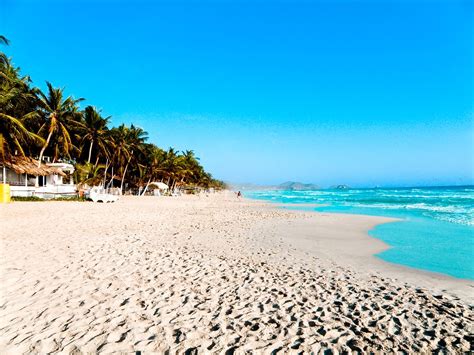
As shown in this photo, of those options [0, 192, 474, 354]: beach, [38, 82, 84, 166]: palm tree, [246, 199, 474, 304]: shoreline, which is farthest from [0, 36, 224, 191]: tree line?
[246, 199, 474, 304]: shoreline

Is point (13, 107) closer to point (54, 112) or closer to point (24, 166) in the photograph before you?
point (54, 112)

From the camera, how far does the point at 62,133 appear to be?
30.9 metres

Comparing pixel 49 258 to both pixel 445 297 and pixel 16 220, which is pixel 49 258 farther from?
pixel 445 297

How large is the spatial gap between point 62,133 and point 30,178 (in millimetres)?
5483

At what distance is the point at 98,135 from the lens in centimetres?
3547

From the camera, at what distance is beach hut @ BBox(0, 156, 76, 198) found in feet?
77.8

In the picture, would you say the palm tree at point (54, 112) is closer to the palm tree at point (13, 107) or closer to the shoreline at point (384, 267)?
the palm tree at point (13, 107)

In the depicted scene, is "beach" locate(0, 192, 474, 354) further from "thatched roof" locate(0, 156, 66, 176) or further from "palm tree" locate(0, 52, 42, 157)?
"thatched roof" locate(0, 156, 66, 176)

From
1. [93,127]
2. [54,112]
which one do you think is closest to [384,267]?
[54,112]

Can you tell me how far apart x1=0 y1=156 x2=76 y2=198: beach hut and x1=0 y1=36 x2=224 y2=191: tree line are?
97 centimetres

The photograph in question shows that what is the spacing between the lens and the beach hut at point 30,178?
23.7 meters

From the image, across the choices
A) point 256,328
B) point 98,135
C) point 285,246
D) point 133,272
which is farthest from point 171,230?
point 98,135

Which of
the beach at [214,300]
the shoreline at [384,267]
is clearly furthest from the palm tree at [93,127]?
the shoreline at [384,267]

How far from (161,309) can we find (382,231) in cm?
1299
